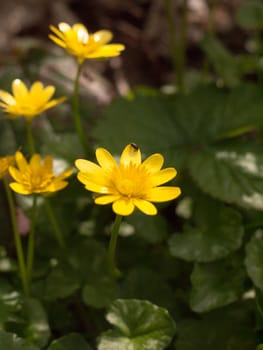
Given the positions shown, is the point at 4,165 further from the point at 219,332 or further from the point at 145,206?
the point at 219,332

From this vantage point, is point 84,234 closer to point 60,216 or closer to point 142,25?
point 60,216

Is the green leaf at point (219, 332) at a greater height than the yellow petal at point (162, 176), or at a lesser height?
lesser

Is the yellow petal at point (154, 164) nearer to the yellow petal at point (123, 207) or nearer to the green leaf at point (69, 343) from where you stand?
the yellow petal at point (123, 207)

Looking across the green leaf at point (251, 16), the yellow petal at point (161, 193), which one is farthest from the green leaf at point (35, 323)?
the green leaf at point (251, 16)

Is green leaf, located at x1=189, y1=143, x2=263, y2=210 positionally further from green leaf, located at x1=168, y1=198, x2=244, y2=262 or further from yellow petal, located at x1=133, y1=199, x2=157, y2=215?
yellow petal, located at x1=133, y1=199, x2=157, y2=215

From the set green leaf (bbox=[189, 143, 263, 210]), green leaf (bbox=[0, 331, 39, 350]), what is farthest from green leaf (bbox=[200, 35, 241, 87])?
green leaf (bbox=[0, 331, 39, 350])

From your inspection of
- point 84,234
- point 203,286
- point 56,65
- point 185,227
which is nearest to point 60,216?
point 84,234

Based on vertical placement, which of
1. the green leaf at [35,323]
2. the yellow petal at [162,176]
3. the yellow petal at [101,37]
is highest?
the yellow petal at [101,37]
